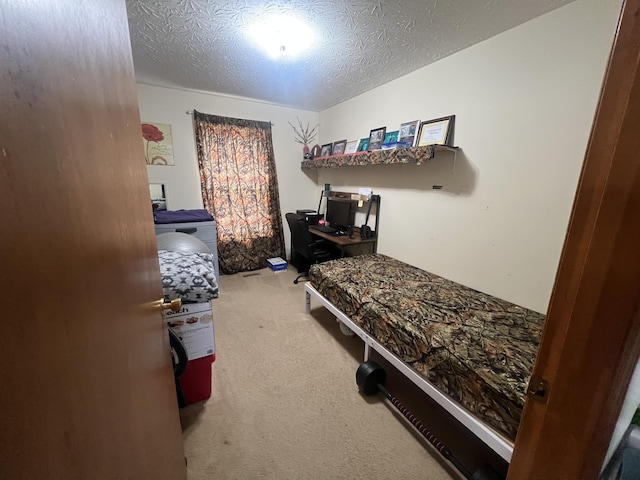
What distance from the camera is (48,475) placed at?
28 centimetres

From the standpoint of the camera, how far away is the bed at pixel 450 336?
1133 millimetres

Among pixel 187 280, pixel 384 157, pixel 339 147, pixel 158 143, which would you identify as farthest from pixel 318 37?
pixel 158 143

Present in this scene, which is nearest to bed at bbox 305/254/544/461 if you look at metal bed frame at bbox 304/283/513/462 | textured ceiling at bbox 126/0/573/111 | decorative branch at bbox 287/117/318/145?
metal bed frame at bbox 304/283/513/462

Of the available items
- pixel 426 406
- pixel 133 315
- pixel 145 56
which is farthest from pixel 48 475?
pixel 145 56

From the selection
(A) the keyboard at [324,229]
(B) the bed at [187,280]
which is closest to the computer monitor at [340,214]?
(A) the keyboard at [324,229]

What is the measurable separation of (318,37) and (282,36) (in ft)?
0.93

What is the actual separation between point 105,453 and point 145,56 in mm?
3090

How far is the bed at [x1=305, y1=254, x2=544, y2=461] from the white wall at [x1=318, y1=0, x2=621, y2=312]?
0.94 feet

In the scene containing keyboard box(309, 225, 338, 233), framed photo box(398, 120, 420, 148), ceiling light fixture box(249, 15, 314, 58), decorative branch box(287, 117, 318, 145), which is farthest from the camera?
decorative branch box(287, 117, 318, 145)

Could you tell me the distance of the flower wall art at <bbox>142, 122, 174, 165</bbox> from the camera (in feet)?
10.2

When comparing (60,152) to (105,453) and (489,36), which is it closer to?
(105,453)

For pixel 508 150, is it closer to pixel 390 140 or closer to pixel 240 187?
pixel 390 140

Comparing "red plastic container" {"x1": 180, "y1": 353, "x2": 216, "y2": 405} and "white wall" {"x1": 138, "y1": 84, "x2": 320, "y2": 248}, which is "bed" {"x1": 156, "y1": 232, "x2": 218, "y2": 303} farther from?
"white wall" {"x1": 138, "y1": 84, "x2": 320, "y2": 248}

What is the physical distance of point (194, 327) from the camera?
140 cm
